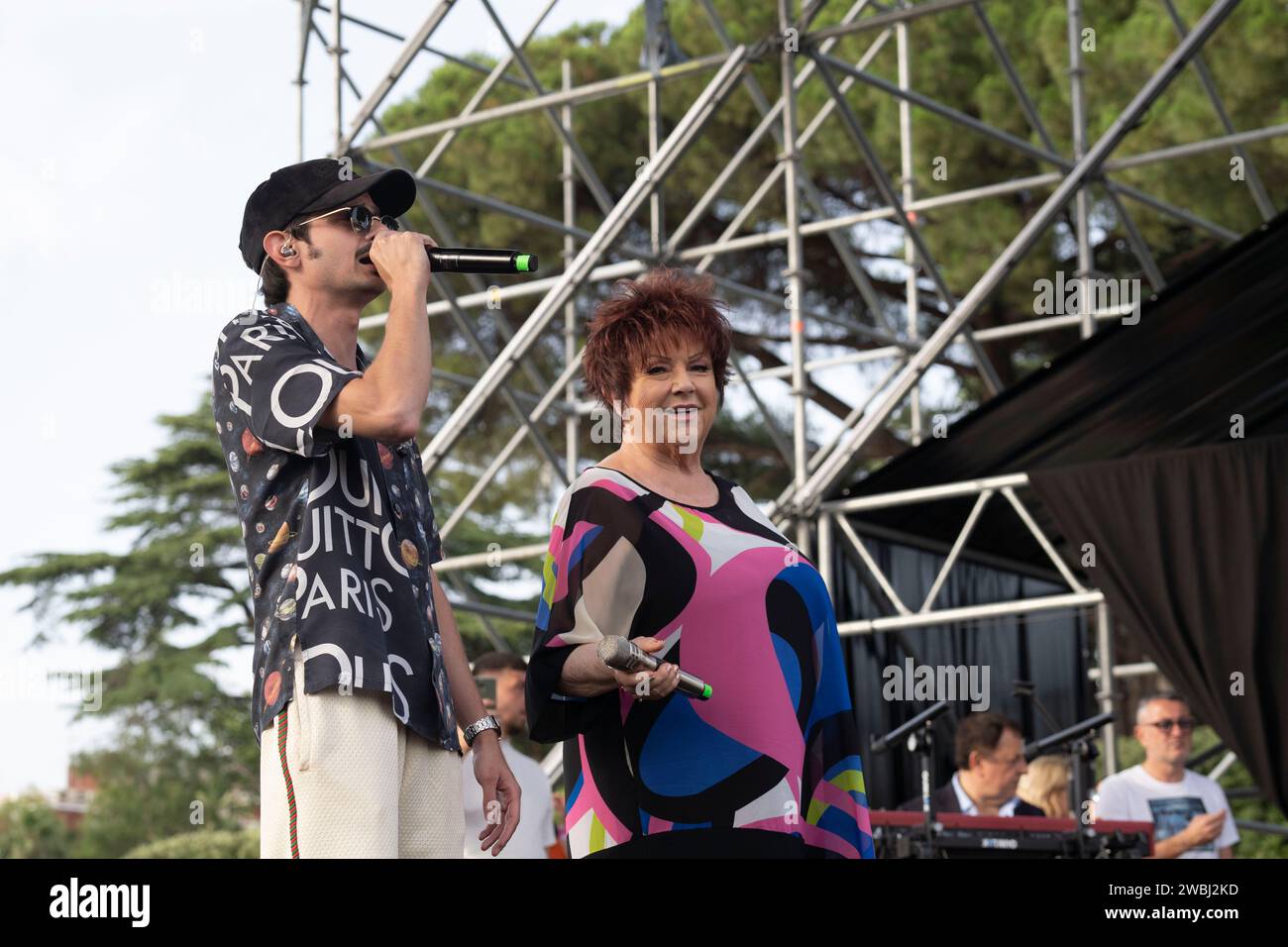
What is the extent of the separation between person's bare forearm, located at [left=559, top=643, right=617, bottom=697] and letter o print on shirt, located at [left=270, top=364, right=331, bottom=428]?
48 centimetres

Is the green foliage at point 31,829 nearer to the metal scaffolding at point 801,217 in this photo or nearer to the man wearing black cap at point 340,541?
the metal scaffolding at point 801,217

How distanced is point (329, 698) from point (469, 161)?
15.7 meters

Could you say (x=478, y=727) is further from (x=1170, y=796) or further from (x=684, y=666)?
(x=1170, y=796)

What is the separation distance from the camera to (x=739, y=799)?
7.72 feet

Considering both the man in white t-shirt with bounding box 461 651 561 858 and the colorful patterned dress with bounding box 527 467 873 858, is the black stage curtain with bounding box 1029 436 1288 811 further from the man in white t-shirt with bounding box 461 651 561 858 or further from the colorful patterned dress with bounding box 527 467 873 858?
the colorful patterned dress with bounding box 527 467 873 858

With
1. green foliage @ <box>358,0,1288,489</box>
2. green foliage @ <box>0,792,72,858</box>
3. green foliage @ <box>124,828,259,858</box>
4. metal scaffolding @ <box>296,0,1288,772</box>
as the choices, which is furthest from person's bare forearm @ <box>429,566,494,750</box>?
green foliage @ <box>0,792,72,858</box>

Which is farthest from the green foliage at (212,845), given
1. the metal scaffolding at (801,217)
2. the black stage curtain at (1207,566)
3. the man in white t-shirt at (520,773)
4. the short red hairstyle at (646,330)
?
the short red hairstyle at (646,330)

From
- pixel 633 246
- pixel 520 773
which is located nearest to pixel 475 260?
pixel 520 773

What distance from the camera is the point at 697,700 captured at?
2393 mm

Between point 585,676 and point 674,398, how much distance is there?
487 millimetres

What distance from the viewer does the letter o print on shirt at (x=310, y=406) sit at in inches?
86.1

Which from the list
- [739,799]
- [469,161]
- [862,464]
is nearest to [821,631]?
[739,799]

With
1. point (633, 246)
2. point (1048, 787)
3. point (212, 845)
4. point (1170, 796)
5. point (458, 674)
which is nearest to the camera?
point (458, 674)

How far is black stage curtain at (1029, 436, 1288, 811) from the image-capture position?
6.44 metres
